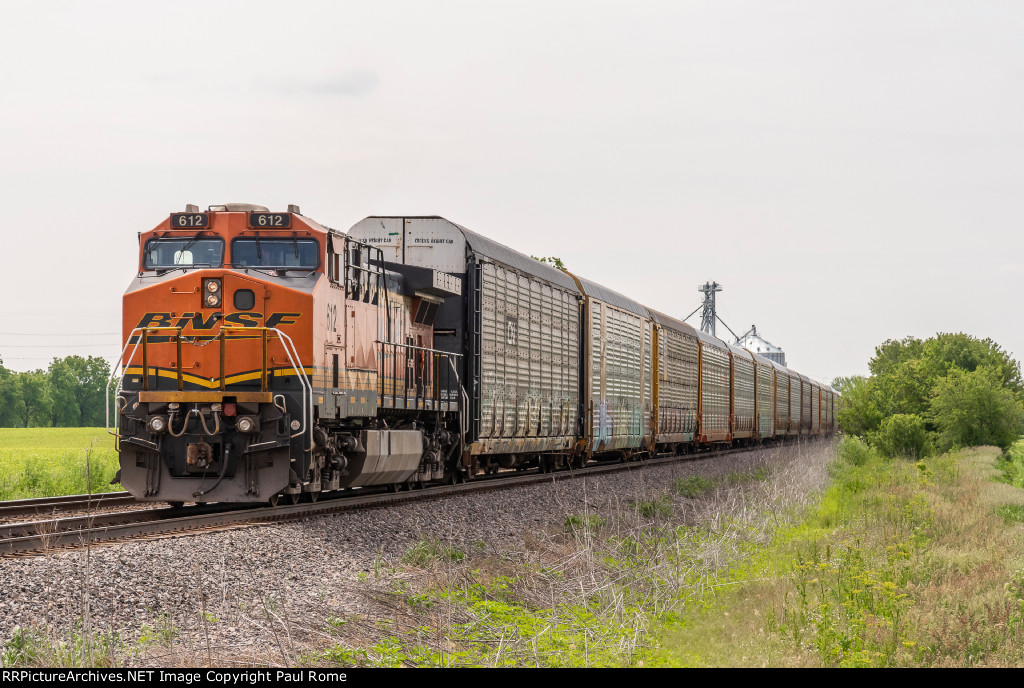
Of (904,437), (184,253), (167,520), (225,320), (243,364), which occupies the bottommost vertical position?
(167,520)

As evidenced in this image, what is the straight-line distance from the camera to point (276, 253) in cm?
1301

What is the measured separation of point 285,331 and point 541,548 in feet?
13.3

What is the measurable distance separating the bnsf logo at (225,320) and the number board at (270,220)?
1223 mm

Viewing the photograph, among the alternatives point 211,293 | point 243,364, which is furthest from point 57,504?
point 211,293

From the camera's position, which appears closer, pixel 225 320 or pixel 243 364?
pixel 243 364

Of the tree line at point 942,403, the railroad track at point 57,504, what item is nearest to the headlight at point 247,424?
the railroad track at point 57,504

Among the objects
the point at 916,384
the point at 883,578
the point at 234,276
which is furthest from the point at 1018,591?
the point at 916,384

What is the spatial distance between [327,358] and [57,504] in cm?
463

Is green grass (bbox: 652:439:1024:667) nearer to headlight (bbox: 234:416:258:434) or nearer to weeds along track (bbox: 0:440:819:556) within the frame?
weeds along track (bbox: 0:440:819:556)

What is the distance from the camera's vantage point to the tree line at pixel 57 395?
3757 inches

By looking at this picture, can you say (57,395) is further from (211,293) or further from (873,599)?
(873,599)

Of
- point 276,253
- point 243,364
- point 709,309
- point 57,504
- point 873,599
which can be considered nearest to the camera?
point 873,599

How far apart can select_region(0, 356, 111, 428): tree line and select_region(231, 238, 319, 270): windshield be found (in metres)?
87.4

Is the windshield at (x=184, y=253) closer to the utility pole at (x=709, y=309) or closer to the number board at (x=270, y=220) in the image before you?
the number board at (x=270, y=220)
